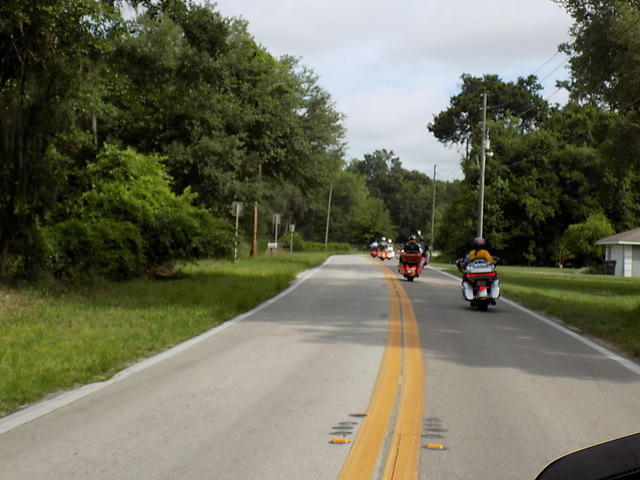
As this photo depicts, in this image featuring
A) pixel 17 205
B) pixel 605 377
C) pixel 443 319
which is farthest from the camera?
pixel 17 205

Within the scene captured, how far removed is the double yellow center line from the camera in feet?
15.6

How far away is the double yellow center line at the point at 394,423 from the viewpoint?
4742 millimetres

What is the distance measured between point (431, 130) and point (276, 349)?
68.8 metres

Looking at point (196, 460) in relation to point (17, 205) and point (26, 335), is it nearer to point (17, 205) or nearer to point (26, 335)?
point (26, 335)

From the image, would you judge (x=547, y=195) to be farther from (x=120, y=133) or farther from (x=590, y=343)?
(x=590, y=343)

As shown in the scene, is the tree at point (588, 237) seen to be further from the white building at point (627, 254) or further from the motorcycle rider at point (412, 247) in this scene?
the motorcycle rider at point (412, 247)

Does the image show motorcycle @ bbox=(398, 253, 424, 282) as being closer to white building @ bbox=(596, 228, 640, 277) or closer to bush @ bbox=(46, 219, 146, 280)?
bush @ bbox=(46, 219, 146, 280)

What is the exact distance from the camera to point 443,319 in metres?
13.9

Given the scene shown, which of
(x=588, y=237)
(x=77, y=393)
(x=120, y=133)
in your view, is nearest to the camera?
(x=77, y=393)

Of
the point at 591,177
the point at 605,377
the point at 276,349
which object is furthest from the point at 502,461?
the point at 591,177

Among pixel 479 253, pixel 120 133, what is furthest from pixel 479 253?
pixel 120 133

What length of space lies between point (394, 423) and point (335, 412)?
23.7 inches

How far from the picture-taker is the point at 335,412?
20.5ft

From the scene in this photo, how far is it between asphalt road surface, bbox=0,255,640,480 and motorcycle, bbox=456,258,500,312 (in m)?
4.45
